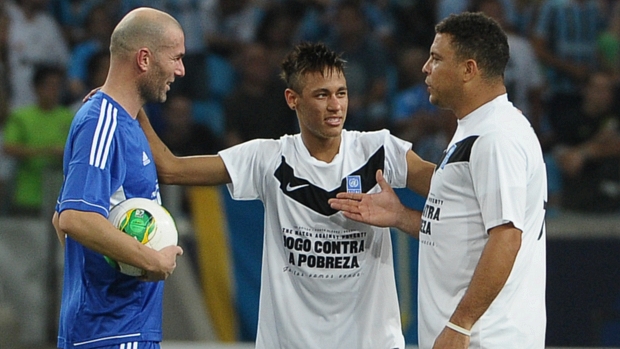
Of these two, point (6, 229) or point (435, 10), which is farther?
point (435, 10)

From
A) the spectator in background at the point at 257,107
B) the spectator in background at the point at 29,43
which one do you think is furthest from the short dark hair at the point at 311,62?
the spectator in background at the point at 29,43

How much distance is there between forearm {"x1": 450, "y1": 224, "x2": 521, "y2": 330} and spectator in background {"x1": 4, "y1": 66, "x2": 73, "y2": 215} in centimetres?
482

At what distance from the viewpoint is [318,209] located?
177 inches

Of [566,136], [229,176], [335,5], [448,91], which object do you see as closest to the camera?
[448,91]

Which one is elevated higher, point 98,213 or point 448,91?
point 448,91

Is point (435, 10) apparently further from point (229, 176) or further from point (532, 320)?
point (532, 320)

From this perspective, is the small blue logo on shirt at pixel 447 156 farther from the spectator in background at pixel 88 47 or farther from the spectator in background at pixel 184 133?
the spectator in background at pixel 88 47

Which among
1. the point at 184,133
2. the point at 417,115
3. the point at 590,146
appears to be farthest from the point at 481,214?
the point at 184,133

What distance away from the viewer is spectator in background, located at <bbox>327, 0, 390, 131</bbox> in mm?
9148

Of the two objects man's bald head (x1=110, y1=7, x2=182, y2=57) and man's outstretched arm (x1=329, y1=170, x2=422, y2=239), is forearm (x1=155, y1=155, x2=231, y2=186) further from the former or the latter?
man's bald head (x1=110, y1=7, x2=182, y2=57)

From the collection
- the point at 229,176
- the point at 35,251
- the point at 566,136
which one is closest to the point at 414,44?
the point at 566,136

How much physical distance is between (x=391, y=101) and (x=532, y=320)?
216 inches

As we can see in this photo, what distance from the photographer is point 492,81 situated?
13.1 feet

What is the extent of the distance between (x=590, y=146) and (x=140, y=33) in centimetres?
513
